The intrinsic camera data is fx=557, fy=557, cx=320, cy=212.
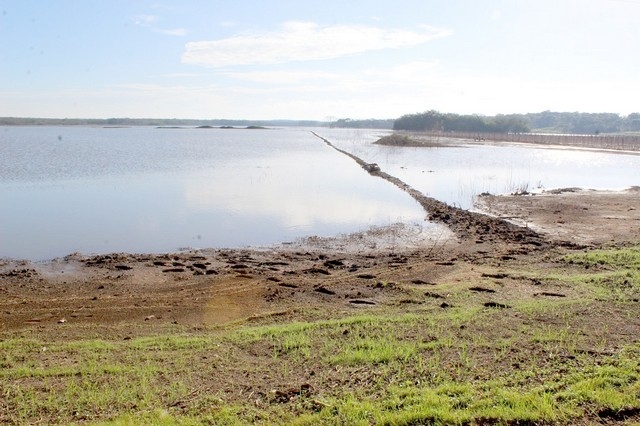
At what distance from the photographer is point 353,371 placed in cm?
661

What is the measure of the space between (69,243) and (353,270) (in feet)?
30.1

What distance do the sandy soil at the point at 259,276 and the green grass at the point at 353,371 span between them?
3.85ft

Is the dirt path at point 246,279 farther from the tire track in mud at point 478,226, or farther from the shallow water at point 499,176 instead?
the shallow water at point 499,176

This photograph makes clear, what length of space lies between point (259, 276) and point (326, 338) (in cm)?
514

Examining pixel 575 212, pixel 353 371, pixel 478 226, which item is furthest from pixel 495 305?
pixel 575 212

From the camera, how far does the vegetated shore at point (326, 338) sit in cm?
562

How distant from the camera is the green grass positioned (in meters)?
5.47

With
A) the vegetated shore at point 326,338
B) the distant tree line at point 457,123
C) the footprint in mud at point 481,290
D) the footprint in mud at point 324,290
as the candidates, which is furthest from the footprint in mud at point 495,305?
the distant tree line at point 457,123

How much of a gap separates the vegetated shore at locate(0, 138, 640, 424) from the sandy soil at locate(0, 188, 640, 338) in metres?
0.07

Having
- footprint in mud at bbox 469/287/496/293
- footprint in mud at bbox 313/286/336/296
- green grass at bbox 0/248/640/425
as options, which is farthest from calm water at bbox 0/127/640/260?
green grass at bbox 0/248/640/425

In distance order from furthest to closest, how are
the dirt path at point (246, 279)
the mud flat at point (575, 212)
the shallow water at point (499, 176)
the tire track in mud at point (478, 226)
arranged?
the shallow water at point (499, 176) → the mud flat at point (575, 212) → the tire track in mud at point (478, 226) → the dirt path at point (246, 279)

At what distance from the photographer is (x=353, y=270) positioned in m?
13.5

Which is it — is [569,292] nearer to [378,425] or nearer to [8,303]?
[378,425]

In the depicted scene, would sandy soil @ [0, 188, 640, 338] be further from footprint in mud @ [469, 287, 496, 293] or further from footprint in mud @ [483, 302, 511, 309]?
footprint in mud @ [483, 302, 511, 309]
